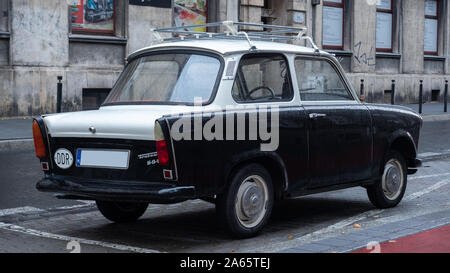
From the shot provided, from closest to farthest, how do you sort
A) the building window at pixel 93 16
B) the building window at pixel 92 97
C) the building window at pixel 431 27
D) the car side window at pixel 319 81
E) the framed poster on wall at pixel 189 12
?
the car side window at pixel 319 81, the building window at pixel 93 16, the building window at pixel 92 97, the framed poster on wall at pixel 189 12, the building window at pixel 431 27

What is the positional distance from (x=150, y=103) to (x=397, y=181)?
2981 mm

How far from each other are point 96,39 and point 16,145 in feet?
20.8

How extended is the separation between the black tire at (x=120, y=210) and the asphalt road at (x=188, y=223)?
0.10 meters

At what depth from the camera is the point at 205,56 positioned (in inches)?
257

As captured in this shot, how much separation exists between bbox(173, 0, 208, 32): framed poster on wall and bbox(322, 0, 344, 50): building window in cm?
546

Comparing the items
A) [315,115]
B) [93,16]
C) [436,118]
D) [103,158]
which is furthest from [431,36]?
[103,158]

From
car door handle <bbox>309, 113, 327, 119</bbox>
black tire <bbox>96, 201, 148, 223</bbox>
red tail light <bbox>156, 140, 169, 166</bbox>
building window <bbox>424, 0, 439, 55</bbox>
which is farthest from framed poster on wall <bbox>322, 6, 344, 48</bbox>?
red tail light <bbox>156, 140, 169, 166</bbox>

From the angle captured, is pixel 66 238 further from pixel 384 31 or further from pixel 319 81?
pixel 384 31

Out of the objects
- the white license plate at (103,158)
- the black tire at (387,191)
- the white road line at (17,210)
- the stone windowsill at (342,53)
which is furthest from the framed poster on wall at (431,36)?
the white license plate at (103,158)

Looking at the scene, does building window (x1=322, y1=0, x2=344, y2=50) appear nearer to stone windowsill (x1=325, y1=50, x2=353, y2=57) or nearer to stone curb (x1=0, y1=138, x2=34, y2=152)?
stone windowsill (x1=325, y1=50, x2=353, y2=57)

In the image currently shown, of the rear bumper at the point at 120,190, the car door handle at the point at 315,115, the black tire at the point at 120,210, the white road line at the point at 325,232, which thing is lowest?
the white road line at the point at 325,232

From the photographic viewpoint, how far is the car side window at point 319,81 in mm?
7043

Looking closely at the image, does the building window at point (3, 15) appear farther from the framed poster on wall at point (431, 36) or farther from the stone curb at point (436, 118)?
the framed poster on wall at point (431, 36)
